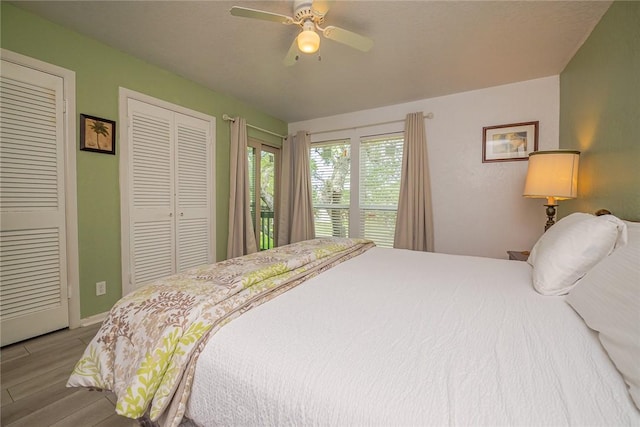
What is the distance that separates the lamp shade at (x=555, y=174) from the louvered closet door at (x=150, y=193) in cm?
343

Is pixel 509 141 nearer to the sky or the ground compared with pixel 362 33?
nearer to the ground

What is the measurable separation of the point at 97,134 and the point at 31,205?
0.72 metres

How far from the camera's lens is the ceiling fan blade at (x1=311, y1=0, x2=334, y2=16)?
5.32ft

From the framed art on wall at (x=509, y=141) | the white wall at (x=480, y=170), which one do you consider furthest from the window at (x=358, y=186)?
the framed art on wall at (x=509, y=141)

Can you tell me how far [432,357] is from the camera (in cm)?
70

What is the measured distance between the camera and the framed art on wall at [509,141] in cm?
287

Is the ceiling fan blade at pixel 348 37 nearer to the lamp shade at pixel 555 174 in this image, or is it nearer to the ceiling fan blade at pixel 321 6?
the ceiling fan blade at pixel 321 6

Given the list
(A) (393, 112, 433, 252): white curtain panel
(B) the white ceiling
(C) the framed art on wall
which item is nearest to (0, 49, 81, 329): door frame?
(B) the white ceiling

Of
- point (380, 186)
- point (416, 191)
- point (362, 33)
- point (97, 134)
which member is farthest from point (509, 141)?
point (97, 134)

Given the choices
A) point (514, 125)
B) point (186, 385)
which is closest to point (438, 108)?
point (514, 125)

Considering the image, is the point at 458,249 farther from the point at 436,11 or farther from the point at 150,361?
the point at 150,361

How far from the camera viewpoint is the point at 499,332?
83cm

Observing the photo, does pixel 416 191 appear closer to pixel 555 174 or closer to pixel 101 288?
pixel 555 174

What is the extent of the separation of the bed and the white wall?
2.06 m
